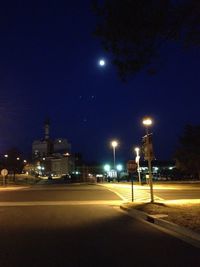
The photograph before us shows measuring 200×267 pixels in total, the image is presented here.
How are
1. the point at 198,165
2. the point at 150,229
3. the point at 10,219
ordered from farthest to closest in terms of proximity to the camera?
the point at 198,165 → the point at 10,219 → the point at 150,229

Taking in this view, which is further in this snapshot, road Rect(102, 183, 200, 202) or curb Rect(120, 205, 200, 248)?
road Rect(102, 183, 200, 202)

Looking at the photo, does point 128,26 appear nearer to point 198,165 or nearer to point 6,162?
point 198,165

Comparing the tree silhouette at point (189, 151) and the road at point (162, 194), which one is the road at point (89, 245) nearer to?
the road at point (162, 194)

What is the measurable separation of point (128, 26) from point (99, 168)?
15646 cm

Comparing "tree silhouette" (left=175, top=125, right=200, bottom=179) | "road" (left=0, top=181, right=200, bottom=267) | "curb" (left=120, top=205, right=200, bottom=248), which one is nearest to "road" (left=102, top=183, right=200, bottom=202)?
"curb" (left=120, top=205, right=200, bottom=248)

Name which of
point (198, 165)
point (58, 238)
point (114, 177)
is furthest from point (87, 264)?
point (114, 177)

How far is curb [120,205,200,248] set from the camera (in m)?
12.9

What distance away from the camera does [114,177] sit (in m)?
91.5

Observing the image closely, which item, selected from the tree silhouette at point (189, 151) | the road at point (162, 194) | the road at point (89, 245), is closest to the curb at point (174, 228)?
the road at point (89, 245)

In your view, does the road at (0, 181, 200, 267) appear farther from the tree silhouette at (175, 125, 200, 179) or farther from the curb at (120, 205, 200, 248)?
the tree silhouette at (175, 125, 200, 179)

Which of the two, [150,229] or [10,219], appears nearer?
[150,229]

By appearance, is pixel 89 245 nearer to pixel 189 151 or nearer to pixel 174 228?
pixel 174 228

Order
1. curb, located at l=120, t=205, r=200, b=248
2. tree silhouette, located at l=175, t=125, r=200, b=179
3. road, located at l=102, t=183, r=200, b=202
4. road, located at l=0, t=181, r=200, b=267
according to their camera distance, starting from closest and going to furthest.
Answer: road, located at l=0, t=181, r=200, b=267, curb, located at l=120, t=205, r=200, b=248, road, located at l=102, t=183, r=200, b=202, tree silhouette, located at l=175, t=125, r=200, b=179

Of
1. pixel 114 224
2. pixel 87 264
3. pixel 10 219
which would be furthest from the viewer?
pixel 10 219
